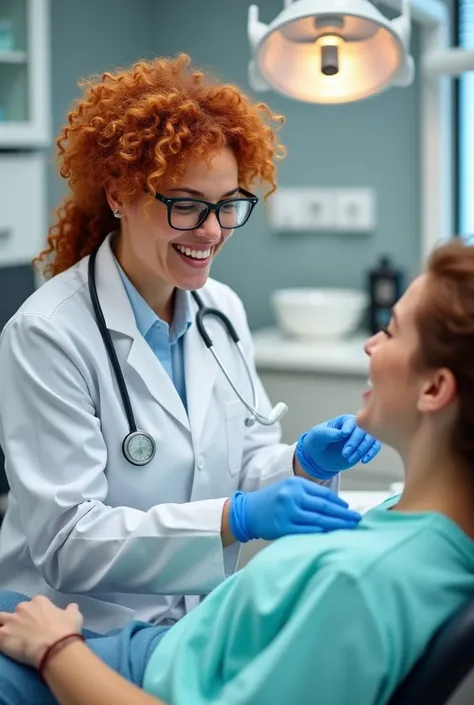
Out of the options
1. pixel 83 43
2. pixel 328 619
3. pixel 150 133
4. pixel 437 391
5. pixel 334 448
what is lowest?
pixel 328 619

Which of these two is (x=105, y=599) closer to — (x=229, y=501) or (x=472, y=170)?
(x=229, y=501)

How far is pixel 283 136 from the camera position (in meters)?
3.32

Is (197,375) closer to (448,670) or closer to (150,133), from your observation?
(150,133)

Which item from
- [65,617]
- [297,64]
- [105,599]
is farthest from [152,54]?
[65,617]

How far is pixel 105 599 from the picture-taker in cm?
154

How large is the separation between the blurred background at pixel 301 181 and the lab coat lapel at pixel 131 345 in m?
1.16

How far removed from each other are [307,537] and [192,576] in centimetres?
37

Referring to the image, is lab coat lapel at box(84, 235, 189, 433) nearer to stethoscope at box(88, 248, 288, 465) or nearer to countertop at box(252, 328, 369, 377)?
stethoscope at box(88, 248, 288, 465)

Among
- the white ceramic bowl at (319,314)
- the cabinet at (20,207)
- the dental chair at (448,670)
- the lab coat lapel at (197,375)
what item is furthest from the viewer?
the white ceramic bowl at (319,314)

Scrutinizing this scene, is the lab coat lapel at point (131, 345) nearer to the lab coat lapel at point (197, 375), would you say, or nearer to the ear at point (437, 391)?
the lab coat lapel at point (197, 375)

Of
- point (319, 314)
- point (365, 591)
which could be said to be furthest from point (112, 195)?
point (319, 314)

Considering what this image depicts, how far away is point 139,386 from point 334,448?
323 millimetres

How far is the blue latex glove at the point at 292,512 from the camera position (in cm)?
119

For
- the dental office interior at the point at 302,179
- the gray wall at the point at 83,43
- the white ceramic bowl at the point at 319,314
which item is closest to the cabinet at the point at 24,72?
the dental office interior at the point at 302,179
